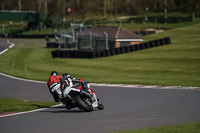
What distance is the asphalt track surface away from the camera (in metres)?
10.1

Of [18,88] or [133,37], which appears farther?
[133,37]

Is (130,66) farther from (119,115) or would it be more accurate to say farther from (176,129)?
(176,129)

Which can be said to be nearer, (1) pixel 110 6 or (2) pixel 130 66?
(2) pixel 130 66

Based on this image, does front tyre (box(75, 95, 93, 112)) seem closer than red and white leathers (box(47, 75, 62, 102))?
Yes

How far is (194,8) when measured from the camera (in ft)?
244

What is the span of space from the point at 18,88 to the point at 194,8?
191 ft

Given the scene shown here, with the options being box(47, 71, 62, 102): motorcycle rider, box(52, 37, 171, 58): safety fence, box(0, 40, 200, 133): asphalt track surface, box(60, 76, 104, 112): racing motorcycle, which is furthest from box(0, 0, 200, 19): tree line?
box(60, 76, 104, 112): racing motorcycle

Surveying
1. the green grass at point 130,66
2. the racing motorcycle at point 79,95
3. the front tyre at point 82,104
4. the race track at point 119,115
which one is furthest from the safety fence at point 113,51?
the front tyre at point 82,104

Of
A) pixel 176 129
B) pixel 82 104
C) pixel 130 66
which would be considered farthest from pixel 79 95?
pixel 130 66

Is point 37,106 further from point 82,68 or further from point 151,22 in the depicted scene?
point 151,22

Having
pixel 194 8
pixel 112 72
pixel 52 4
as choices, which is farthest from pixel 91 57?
pixel 52 4

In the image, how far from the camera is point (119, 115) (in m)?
11.9

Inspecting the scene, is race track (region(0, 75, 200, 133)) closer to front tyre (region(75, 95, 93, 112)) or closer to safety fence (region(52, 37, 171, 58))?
front tyre (region(75, 95, 93, 112))

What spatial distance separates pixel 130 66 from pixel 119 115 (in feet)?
62.2
